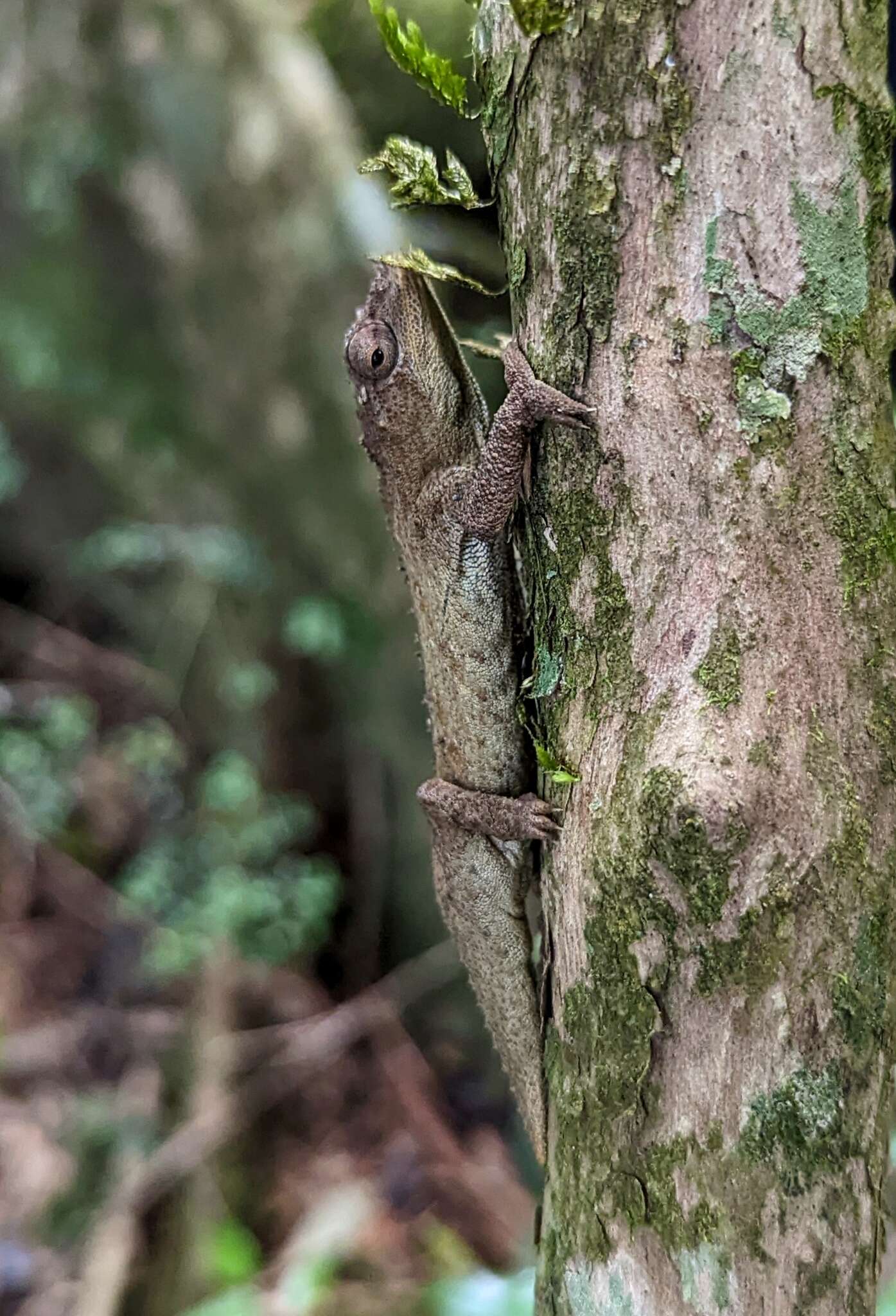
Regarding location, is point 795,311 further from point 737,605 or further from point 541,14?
point 541,14

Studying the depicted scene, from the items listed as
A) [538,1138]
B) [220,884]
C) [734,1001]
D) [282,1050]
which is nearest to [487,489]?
[734,1001]

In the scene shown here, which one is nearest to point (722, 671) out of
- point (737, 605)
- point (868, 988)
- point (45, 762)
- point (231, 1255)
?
point (737, 605)

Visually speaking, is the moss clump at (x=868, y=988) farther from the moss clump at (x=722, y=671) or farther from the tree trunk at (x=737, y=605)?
the moss clump at (x=722, y=671)

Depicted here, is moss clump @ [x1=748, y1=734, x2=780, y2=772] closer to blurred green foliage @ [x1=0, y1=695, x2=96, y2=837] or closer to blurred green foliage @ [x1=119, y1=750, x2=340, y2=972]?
blurred green foliage @ [x1=119, y1=750, x2=340, y2=972]

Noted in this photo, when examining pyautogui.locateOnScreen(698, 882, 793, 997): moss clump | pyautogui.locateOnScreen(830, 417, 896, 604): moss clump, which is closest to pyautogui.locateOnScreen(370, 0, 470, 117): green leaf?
pyautogui.locateOnScreen(830, 417, 896, 604): moss clump

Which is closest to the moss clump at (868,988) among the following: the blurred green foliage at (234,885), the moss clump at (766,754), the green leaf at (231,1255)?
the moss clump at (766,754)

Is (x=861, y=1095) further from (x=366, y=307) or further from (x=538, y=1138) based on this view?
(x=366, y=307)
